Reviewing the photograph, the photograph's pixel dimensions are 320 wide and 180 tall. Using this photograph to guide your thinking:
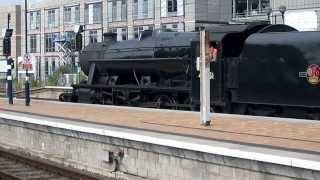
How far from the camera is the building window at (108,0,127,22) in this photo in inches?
3036

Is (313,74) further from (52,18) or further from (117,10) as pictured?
(52,18)

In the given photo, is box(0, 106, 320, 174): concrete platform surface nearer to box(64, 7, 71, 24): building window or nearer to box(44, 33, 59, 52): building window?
box(64, 7, 71, 24): building window

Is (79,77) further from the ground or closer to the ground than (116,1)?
closer to the ground

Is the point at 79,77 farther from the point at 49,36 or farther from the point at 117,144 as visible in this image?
the point at 49,36

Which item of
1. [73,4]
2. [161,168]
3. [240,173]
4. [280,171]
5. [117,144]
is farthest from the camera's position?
[73,4]

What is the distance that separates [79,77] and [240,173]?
104 feet

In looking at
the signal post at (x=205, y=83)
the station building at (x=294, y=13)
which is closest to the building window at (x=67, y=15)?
the station building at (x=294, y=13)

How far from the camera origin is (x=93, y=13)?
81438 millimetres

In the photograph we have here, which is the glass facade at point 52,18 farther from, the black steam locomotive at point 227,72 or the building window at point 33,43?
the black steam locomotive at point 227,72

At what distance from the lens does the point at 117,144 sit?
1192 centimetres

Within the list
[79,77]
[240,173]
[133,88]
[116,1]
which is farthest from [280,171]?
[116,1]

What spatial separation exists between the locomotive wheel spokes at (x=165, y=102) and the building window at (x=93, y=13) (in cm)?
6141

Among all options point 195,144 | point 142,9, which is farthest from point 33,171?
point 142,9

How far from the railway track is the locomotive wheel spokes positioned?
5.23m
